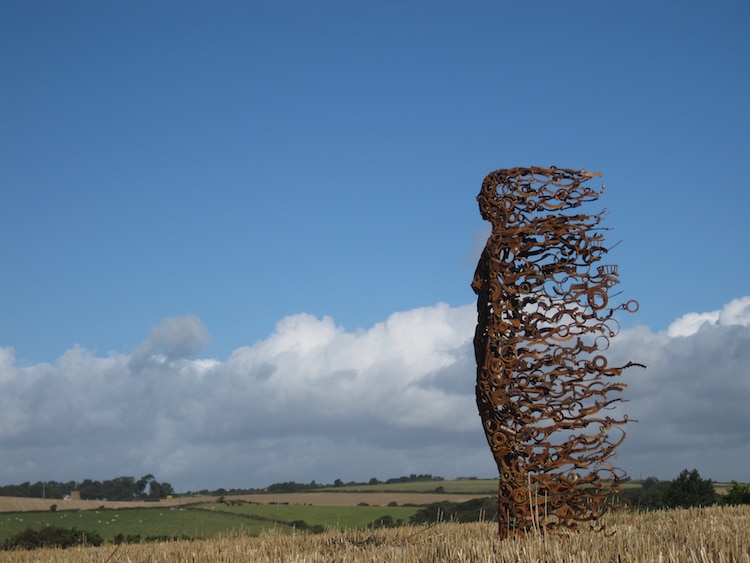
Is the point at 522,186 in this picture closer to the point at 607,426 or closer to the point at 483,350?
the point at 483,350

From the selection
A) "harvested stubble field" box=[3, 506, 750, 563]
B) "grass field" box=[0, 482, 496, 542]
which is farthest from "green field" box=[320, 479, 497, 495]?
"harvested stubble field" box=[3, 506, 750, 563]

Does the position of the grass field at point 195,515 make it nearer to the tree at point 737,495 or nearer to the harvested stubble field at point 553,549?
the tree at point 737,495

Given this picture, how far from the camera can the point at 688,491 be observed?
23594mm

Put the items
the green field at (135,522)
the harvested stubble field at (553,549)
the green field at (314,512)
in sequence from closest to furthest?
the harvested stubble field at (553,549)
the green field at (135,522)
the green field at (314,512)

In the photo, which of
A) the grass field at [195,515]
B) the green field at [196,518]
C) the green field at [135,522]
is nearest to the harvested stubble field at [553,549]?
the grass field at [195,515]

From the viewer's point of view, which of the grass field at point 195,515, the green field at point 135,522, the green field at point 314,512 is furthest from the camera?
the green field at point 314,512

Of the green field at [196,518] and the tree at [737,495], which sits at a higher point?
the tree at [737,495]

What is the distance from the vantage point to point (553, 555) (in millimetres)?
7805

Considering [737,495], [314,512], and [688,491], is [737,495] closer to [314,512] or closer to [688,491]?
[688,491]

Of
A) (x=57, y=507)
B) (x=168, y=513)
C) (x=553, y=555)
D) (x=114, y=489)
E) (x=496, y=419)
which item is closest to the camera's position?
(x=553, y=555)

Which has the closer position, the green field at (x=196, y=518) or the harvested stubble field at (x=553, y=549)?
the harvested stubble field at (x=553, y=549)

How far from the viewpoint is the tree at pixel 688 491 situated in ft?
76.4

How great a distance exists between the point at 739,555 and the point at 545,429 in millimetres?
3925

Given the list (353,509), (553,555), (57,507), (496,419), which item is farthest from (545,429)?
(57,507)
